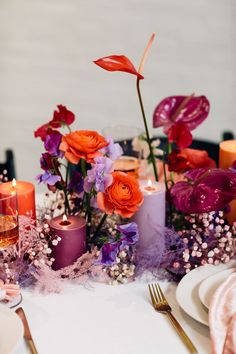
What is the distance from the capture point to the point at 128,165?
1.47 metres

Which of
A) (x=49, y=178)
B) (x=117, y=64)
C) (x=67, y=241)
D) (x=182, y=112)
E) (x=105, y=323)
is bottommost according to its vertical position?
(x=105, y=323)

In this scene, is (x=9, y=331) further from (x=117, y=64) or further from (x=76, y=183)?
(x=117, y=64)

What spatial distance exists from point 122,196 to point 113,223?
19 centimetres

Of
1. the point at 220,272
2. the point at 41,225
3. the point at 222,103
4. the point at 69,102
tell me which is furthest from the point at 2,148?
the point at 220,272

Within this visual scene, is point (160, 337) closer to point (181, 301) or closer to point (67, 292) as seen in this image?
point (181, 301)

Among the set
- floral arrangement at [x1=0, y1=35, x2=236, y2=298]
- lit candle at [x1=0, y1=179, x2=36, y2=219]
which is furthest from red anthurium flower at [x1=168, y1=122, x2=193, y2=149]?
lit candle at [x1=0, y1=179, x2=36, y2=219]

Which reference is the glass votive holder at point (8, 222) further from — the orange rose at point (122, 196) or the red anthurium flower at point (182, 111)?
the red anthurium flower at point (182, 111)

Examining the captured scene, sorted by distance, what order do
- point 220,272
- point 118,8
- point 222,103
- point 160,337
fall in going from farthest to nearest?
1. point 222,103
2. point 118,8
3. point 220,272
4. point 160,337

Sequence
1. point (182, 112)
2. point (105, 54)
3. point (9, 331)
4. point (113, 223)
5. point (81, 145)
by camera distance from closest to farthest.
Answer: point (9, 331) < point (81, 145) < point (113, 223) < point (182, 112) < point (105, 54)

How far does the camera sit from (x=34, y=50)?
2.98 m

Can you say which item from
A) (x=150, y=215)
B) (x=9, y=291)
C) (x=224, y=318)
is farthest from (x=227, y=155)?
(x=9, y=291)

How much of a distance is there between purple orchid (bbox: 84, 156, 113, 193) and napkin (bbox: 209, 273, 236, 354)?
282mm

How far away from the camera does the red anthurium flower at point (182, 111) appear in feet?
4.62

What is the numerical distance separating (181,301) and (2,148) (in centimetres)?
223
